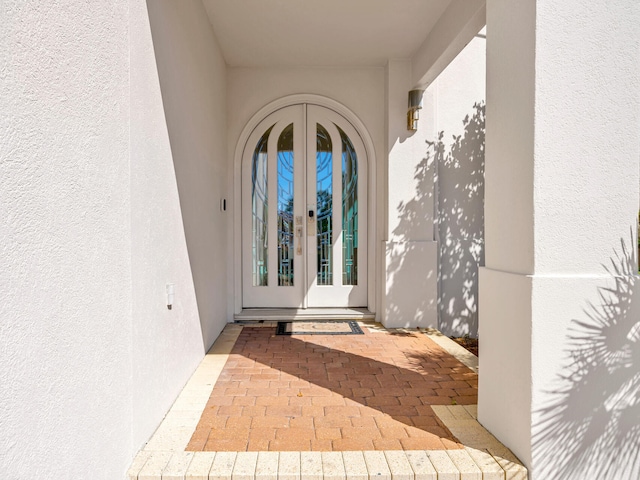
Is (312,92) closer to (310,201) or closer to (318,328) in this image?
(310,201)

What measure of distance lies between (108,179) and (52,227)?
46cm

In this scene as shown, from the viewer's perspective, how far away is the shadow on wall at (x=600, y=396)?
2020 millimetres

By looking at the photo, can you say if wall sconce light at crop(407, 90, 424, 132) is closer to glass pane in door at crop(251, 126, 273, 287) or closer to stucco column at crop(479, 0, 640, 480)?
glass pane in door at crop(251, 126, 273, 287)

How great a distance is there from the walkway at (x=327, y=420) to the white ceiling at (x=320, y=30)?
2.94 m

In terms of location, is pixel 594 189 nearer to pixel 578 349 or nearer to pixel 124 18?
pixel 578 349

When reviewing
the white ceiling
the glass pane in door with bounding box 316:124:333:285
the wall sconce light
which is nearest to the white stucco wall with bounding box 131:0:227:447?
the white ceiling

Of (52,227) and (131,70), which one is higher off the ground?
(131,70)

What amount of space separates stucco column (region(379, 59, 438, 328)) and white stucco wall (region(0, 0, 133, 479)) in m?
3.33

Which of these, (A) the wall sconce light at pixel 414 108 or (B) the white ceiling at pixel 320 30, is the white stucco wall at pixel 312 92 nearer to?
(B) the white ceiling at pixel 320 30

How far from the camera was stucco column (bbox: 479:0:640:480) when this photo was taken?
2.00 meters

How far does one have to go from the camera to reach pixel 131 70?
2.08m

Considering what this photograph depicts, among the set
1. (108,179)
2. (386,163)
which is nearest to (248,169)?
(386,163)

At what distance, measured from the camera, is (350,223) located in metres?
5.46

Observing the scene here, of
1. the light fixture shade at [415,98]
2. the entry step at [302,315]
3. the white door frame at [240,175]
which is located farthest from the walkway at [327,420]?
the light fixture shade at [415,98]
